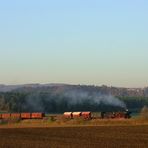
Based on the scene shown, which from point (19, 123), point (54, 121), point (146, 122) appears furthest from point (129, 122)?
point (19, 123)

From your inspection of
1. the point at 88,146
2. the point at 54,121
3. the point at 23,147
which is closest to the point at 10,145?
the point at 23,147

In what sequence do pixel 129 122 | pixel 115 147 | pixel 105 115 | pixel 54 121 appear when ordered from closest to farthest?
1. pixel 115 147
2. pixel 129 122
3. pixel 54 121
4. pixel 105 115

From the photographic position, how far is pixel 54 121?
359ft

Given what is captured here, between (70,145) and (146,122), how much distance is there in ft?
164

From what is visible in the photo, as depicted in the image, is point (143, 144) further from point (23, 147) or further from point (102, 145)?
point (23, 147)

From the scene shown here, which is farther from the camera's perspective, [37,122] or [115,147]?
[37,122]

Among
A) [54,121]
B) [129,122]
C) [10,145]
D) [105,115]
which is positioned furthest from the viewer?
[105,115]

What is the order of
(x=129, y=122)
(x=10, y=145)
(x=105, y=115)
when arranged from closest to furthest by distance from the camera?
(x=10, y=145) < (x=129, y=122) < (x=105, y=115)

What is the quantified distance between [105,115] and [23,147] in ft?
258

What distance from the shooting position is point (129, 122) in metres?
94.6

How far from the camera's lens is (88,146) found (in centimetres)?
4609

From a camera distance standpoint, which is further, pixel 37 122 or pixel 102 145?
pixel 37 122

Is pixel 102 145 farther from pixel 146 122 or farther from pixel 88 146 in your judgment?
pixel 146 122

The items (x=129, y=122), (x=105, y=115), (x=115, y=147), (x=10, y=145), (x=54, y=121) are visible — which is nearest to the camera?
(x=115, y=147)
